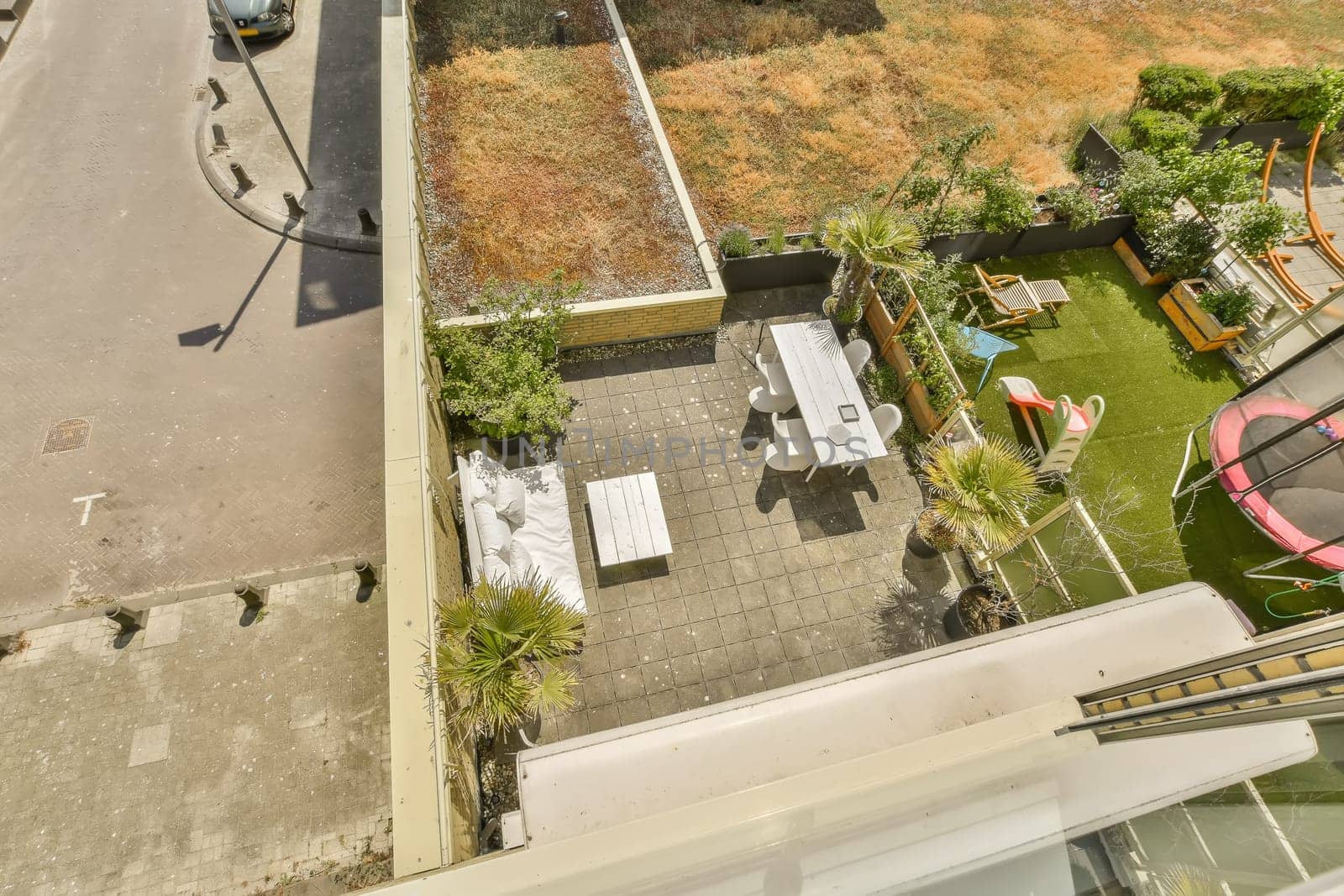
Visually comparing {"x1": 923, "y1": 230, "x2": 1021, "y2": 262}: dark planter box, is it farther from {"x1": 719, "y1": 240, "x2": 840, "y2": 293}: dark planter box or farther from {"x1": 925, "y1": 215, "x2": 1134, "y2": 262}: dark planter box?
{"x1": 719, "y1": 240, "x2": 840, "y2": 293}: dark planter box

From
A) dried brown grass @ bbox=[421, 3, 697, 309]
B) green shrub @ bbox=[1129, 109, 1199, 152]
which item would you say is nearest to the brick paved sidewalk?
dried brown grass @ bbox=[421, 3, 697, 309]

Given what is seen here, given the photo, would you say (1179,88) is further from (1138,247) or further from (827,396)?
(827,396)

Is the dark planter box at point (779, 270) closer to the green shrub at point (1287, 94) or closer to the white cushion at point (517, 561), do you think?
the white cushion at point (517, 561)

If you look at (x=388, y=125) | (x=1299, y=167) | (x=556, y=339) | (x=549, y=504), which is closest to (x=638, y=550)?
(x=549, y=504)

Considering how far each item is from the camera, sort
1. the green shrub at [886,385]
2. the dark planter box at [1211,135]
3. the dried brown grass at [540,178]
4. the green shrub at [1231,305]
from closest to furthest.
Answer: the green shrub at [886,385] → the dried brown grass at [540,178] → the green shrub at [1231,305] → the dark planter box at [1211,135]

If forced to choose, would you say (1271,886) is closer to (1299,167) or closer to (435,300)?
(435,300)

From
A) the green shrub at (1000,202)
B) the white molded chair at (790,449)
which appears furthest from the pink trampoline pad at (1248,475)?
the white molded chair at (790,449)
